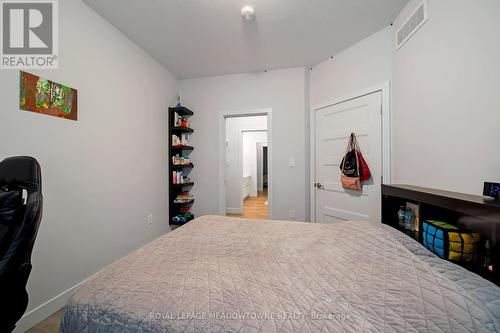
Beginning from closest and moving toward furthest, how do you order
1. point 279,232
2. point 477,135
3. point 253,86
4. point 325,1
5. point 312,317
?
point 312,317, point 477,135, point 279,232, point 325,1, point 253,86

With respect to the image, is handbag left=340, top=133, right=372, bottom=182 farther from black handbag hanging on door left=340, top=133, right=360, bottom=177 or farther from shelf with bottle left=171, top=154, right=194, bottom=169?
shelf with bottle left=171, top=154, right=194, bottom=169

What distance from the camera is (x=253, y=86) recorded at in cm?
297

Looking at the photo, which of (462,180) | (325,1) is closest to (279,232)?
(462,180)

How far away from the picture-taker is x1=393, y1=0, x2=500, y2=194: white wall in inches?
40.0

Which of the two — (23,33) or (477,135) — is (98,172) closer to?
(23,33)

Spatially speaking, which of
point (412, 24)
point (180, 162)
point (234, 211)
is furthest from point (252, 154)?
point (412, 24)

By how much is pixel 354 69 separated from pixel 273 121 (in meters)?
1.20

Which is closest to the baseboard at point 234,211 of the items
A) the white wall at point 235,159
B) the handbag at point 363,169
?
the white wall at point 235,159

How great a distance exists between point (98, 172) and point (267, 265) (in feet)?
6.07

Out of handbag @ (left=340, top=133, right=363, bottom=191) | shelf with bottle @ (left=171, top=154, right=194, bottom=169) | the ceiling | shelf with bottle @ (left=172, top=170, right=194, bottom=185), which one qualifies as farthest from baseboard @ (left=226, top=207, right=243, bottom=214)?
the ceiling

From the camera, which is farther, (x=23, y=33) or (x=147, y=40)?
(x=147, y=40)

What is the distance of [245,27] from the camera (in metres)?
1.99

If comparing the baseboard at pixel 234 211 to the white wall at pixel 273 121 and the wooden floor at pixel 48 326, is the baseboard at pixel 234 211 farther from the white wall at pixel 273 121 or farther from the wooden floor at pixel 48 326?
the wooden floor at pixel 48 326

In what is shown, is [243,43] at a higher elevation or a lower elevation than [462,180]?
higher
